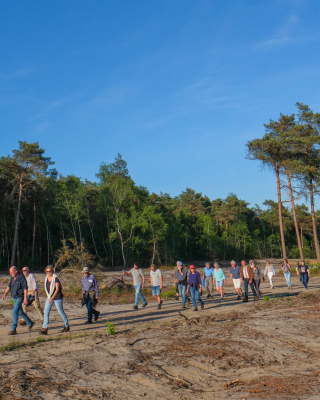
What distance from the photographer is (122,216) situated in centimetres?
4794

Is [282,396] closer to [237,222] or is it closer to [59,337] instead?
[59,337]

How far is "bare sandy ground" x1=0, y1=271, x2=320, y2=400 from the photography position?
568 cm

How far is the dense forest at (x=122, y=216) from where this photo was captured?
33688mm

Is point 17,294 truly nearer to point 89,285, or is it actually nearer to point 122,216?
point 89,285

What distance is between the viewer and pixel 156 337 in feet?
29.8

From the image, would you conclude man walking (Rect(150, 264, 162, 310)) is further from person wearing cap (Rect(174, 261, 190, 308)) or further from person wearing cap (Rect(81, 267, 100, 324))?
person wearing cap (Rect(81, 267, 100, 324))

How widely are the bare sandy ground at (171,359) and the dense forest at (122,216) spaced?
416 inches

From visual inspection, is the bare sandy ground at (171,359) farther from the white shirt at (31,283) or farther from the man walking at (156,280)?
the man walking at (156,280)

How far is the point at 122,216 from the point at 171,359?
40991 millimetres

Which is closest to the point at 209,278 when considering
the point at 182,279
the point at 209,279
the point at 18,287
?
the point at 209,279

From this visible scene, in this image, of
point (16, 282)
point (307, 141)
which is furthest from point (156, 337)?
point (307, 141)

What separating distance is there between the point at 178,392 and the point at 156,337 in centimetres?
334

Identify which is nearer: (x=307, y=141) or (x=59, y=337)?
(x=59, y=337)

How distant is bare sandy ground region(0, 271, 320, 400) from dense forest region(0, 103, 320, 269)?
10557 mm
